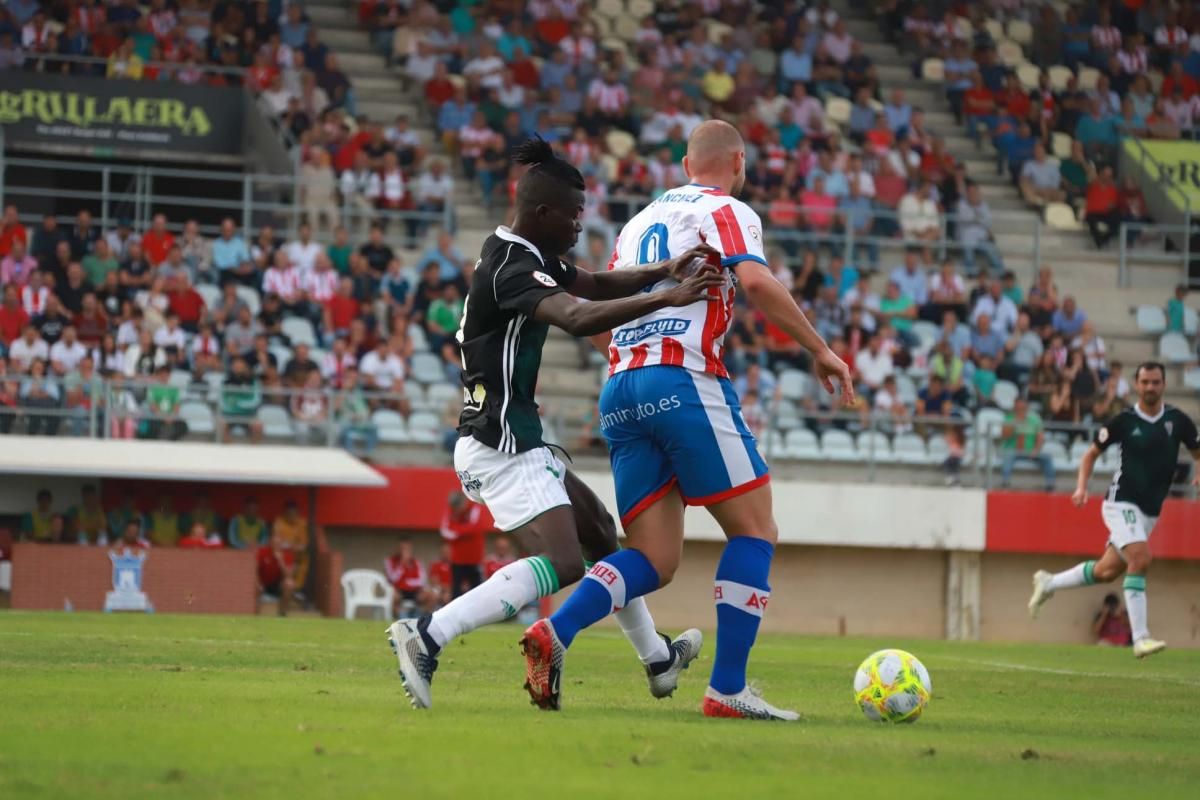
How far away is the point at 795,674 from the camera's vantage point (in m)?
12.1

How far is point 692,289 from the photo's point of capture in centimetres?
744

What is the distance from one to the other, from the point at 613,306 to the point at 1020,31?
29638 mm

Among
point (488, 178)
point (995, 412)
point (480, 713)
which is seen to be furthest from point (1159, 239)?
point (480, 713)

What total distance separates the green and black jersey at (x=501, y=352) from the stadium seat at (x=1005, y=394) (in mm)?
18577

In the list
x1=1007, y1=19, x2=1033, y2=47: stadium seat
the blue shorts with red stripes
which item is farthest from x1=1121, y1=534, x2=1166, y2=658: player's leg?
x1=1007, y1=19, x2=1033, y2=47: stadium seat

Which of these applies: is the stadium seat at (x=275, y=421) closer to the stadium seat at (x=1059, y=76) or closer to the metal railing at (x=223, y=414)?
the metal railing at (x=223, y=414)

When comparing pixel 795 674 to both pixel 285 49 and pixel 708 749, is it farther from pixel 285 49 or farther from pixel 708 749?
pixel 285 49

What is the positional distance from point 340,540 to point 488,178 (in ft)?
22.0

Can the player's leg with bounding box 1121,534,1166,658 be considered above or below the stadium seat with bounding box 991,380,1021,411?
below

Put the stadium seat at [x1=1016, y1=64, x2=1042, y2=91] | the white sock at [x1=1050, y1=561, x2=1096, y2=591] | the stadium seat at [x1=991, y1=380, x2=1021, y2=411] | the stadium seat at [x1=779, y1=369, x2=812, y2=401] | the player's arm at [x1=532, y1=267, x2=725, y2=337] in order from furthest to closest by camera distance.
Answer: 1. the stadium seat at [x1=1016, y1=64, x2=1042, y2=91]
2. the stadium seat at [x1=991, y1=380, x2=1021, y2=411]
3. the stadium seat at [x1=779, y1=369, x2=812, y2=401]
4. the white sock at [x1=1050, y1=561, x2=1096, y2=591]
5. the player's arm at [x1=532, y1=267, x2=725, y2=337]

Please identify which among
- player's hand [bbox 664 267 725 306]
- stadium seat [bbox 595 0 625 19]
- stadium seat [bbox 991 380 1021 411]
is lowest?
stadium seat [bbox 991 380 1021 411]

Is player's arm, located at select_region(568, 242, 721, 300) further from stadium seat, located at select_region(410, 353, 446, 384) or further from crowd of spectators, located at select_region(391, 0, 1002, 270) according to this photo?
crowd of spectators, located at select_region(391, 0, 1002, 270)

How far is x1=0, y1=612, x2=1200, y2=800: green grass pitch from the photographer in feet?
17.9

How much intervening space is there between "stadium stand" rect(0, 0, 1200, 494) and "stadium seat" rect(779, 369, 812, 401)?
12 centimetres
